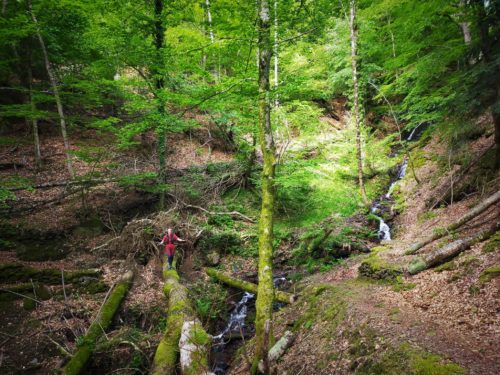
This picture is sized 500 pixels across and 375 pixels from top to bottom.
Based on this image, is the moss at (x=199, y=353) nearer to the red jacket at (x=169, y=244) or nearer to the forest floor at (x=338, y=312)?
the forest floor at (x=338, y=312)

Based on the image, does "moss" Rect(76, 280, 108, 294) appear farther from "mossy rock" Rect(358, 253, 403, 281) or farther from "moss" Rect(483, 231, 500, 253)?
"moss" Rect(483, 231, 500, 253)

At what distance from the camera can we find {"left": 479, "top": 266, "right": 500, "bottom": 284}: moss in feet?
16.4

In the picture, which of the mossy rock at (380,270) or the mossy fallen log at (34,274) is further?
the mossy fallen log at (34,274)

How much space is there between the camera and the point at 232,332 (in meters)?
8.55

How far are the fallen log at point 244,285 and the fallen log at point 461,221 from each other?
3.90 m

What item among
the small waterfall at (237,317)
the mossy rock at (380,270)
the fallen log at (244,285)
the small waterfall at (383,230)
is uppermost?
the mossy rock at (380,270)

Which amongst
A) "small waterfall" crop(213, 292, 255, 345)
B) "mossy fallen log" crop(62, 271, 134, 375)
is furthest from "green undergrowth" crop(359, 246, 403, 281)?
"mossy fallen log" crop(62, 271, 134, 375)

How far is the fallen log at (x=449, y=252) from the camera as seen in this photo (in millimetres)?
6352

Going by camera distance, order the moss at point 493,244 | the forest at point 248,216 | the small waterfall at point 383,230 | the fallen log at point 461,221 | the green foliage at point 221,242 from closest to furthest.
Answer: the forest at point 248,216
the moss at point 493,244
the fallen log at point 461,221
the small waterfall at point 383,230
the green foliage at point 221,242

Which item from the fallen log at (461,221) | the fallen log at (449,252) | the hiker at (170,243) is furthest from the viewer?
the hiker at (170,243)

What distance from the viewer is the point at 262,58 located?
5.80 m

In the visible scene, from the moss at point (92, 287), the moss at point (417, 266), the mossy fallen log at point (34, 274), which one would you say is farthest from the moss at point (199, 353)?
the mossy fallen log at point (34, 274)

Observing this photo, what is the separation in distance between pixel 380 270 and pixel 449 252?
66.5 inches

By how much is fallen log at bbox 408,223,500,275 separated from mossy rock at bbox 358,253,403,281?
0.44 metres
